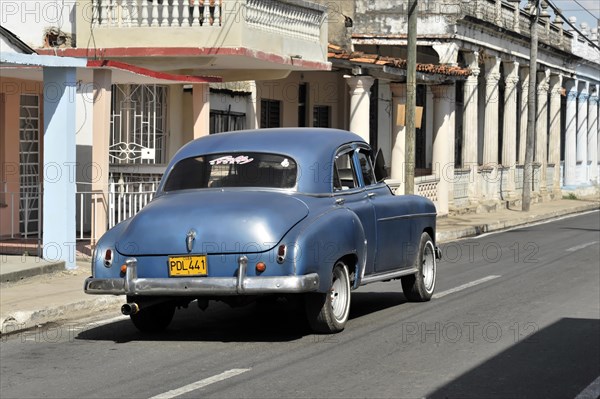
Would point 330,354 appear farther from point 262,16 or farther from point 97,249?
point 262,16

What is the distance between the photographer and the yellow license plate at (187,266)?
34.9 feet

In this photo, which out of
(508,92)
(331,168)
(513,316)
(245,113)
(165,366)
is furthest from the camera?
(508,92)

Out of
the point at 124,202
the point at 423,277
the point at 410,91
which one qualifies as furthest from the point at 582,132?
the point at 423,277

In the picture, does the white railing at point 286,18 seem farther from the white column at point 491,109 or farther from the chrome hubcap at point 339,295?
the white column at point 491,109

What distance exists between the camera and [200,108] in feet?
69.7

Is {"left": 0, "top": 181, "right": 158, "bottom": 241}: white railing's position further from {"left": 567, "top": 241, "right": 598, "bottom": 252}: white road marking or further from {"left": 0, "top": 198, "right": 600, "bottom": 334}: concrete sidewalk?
{"left": 567, "top": 241, "right": 598, "bottom": 252}: white road marking

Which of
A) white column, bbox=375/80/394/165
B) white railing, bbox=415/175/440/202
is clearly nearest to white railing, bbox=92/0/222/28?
white railing, bbox=415/175/440/202

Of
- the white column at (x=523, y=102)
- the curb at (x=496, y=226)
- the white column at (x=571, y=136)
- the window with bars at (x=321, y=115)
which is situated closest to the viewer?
the curb at (x=496, y=226)

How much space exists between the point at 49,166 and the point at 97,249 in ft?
18.8

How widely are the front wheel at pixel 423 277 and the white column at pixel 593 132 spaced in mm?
41963

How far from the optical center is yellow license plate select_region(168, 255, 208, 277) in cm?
1063

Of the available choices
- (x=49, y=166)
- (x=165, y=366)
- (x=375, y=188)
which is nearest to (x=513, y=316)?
(x=375, y=188)

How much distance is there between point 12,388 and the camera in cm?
920

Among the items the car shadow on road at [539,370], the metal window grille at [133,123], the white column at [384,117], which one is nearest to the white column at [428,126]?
the white column at [384,117]
